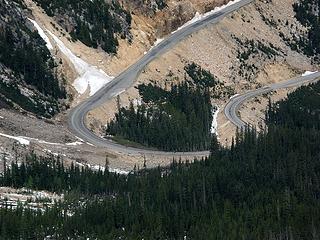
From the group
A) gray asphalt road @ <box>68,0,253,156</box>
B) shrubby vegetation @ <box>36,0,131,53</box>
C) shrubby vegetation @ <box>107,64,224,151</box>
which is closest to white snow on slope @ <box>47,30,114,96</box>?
gray asphalt road @ <box>68,0,253,156</box>

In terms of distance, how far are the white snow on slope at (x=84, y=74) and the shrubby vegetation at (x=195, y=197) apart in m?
38.2

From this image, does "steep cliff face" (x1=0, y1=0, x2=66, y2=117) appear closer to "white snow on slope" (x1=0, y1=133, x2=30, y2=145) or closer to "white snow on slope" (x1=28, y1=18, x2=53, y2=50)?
"white snow on slope" (x1=28, y1=18, x2=53, y2=50)

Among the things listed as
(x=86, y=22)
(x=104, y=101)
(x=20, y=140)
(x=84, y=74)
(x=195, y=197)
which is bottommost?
(x=195, y=197)

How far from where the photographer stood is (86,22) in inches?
7702

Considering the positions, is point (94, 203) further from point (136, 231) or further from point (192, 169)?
point (192, 169)

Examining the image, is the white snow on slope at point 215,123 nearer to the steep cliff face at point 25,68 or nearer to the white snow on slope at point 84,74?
the white snow on slope at point 84,74

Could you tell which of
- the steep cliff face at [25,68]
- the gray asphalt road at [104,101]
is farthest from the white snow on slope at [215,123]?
the steep cliff face at [25,68]

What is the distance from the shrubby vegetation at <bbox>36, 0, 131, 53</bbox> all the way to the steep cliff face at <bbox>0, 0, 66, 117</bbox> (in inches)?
465

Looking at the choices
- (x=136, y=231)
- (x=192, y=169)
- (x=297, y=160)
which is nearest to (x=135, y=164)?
(x=192, y=169)

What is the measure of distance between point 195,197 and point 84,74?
227 ft

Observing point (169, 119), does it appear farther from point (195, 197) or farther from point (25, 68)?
point (195, 197)

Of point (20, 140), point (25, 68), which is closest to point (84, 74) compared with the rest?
point (25, 68)

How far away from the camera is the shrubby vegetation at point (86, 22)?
191500mm

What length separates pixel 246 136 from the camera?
15600 cm
